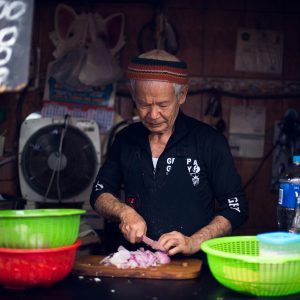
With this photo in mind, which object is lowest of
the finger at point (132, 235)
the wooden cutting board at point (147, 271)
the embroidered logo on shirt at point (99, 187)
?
the wooden cutting board at point (147, 271)

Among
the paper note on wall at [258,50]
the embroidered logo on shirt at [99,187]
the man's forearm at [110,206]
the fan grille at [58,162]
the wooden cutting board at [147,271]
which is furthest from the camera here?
the paper note on wall at [258,50]

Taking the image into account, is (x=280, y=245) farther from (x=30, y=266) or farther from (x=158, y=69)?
(x=158, y=69)

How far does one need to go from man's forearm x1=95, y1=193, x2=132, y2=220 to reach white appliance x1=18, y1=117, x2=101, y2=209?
151 cm

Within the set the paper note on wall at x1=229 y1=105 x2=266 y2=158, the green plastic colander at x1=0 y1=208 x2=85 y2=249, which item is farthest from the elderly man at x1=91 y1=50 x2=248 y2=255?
the paper note on wall at x1=229 y1=105 x2=266 y2=158

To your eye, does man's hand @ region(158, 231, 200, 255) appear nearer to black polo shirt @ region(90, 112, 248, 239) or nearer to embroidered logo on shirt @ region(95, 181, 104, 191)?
black polo shirt @ region(90, 112, 248, 239)

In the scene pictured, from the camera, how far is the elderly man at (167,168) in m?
3.28

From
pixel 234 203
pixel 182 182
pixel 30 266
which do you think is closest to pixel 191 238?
pixel 234 203

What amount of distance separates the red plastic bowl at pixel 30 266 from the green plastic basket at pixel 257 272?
0.58 m

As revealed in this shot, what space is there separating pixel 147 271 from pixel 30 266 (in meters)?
0.54

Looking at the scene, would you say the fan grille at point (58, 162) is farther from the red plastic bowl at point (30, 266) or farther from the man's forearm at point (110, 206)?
the red plastic bowl at point (30, 266)

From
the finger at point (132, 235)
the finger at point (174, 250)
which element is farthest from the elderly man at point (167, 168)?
the finger at point (174, 250)

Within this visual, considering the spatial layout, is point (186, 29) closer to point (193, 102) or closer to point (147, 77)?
point (193, 102)

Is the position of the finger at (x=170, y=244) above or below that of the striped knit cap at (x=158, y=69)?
below

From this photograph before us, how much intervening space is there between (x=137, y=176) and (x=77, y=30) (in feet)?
6.69
